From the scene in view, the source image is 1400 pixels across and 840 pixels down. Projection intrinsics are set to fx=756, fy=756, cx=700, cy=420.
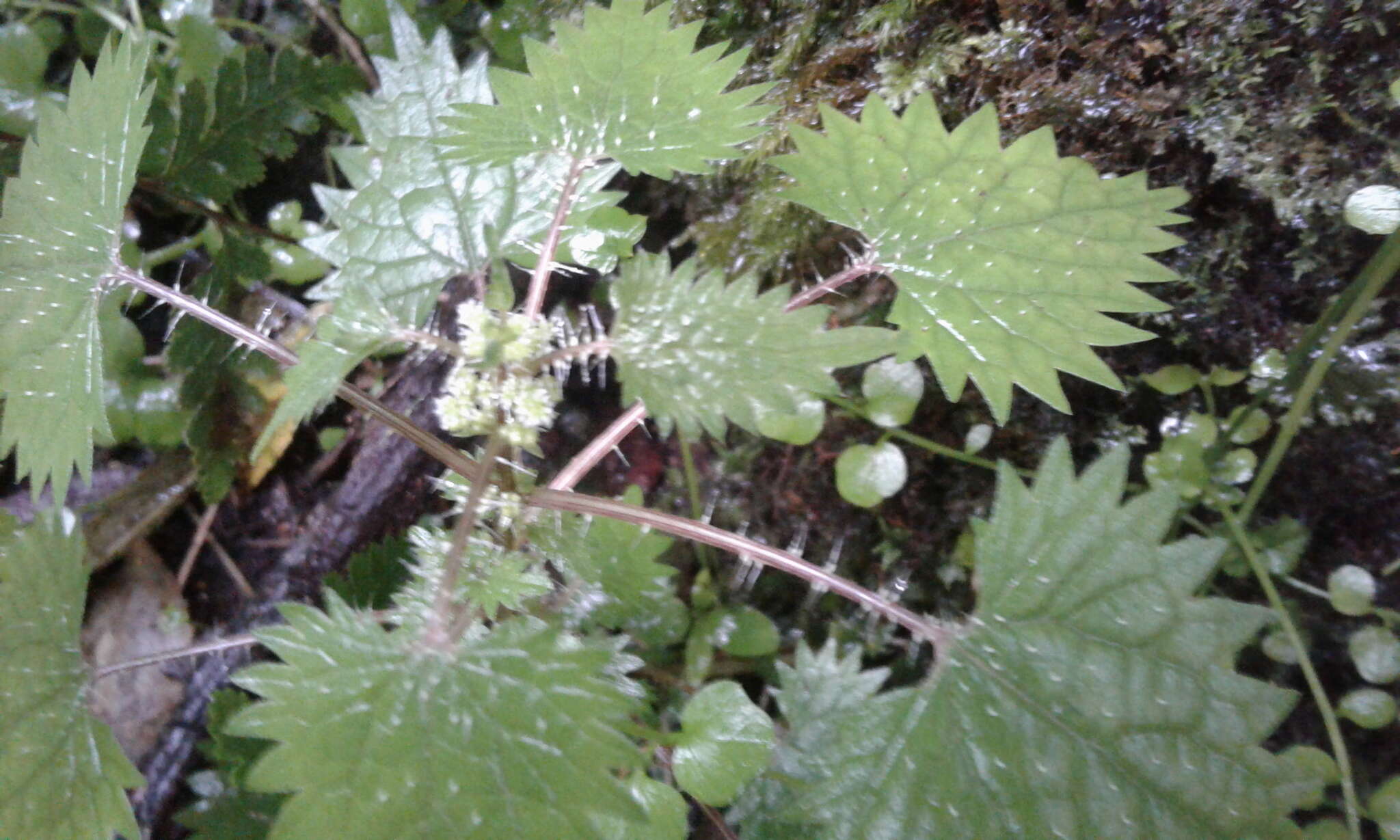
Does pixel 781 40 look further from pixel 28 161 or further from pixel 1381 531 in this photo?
pixel 1381 531

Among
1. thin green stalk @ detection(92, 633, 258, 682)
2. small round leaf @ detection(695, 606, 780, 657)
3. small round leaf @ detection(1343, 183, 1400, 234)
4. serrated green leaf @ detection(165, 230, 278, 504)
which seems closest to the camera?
small round leaf @ detection(1343, 183, 1400, 234)

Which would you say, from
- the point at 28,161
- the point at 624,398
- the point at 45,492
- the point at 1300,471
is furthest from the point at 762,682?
the point at 45,492

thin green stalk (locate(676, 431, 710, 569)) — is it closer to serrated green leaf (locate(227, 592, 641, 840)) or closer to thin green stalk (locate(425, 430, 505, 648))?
thin green stalk (locate(425, 430, 505, 648))

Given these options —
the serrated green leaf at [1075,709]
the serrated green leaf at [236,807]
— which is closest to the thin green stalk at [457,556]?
the serrated green leaf at [1075,709]

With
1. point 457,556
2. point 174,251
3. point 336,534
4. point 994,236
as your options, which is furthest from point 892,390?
point 174,251

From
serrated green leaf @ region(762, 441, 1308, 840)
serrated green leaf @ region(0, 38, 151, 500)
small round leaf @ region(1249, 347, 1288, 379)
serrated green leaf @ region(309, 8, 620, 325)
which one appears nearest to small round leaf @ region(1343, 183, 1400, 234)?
small round leaf @ region(1249, 347, 1288, 379)

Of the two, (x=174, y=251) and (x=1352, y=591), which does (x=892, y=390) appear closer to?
(x=1352, y=591)
